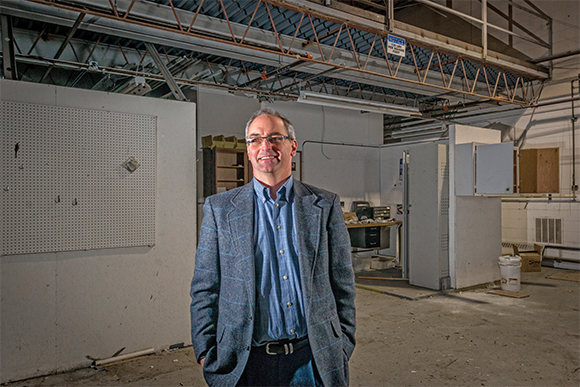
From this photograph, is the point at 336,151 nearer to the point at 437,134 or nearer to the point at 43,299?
the point at 437,134

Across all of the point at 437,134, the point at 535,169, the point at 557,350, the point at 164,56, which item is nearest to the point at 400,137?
the point at 437,134

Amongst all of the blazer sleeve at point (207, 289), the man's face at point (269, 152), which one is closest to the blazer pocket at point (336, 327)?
the blazer sleeve at point (207, 289)

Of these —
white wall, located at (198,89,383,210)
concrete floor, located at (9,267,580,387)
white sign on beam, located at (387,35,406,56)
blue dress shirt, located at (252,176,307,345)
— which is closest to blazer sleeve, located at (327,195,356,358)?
blue dress shirt, located at (252,176,307,345)

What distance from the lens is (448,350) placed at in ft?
11.9

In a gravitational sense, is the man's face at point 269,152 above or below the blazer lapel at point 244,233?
above

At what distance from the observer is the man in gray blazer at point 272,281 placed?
1.44m

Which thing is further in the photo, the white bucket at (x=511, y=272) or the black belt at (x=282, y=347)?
the white bucket at (x=511, y=272)

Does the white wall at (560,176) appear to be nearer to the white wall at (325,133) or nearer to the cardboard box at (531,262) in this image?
the cardboard box at (531,262)

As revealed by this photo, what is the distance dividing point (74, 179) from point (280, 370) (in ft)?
8.48

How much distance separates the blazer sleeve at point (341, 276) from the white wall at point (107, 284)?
7.90 ft

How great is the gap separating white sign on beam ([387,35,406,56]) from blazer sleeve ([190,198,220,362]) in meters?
3.93

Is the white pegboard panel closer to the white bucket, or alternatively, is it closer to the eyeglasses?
the eyeglasses

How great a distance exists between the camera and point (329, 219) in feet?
5.22

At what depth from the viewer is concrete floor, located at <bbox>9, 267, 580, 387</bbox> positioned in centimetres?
304
